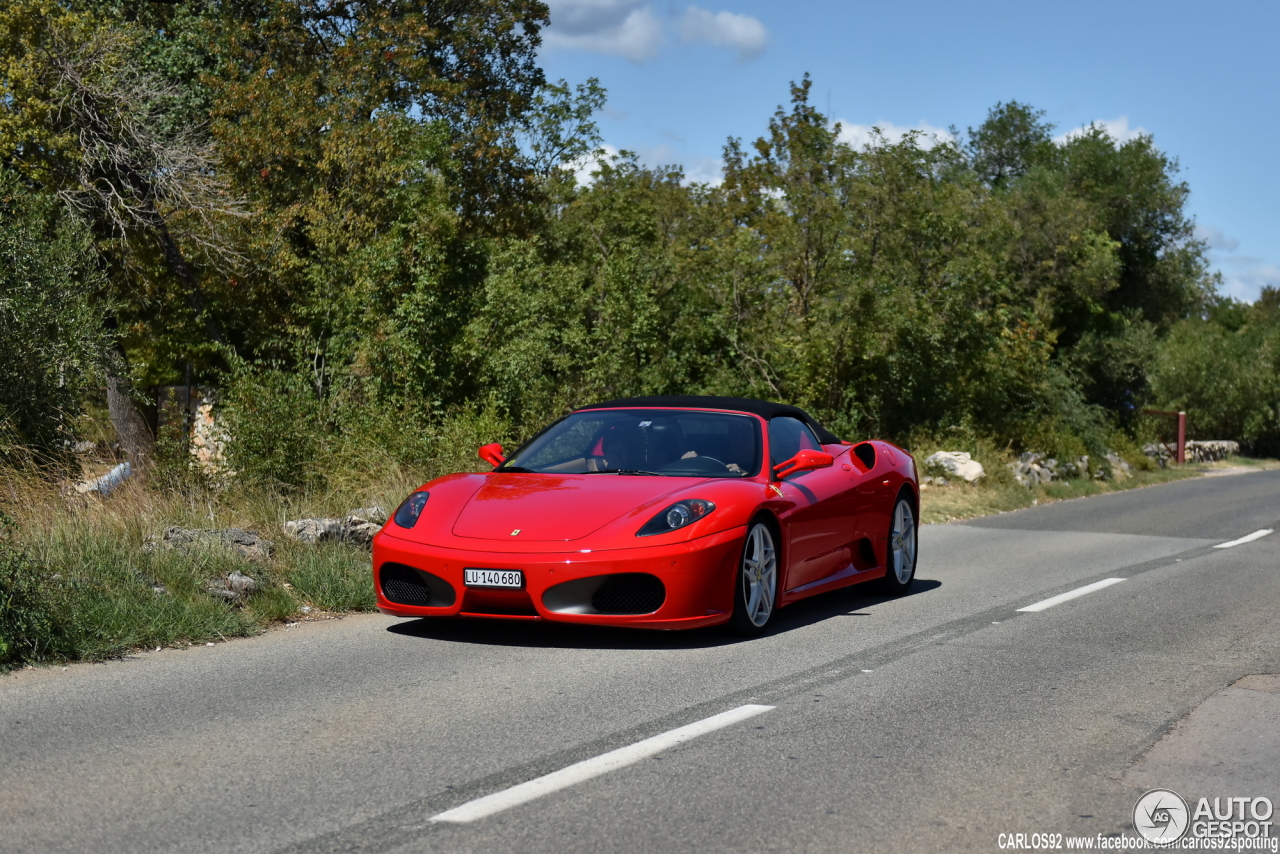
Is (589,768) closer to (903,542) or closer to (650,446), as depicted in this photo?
(650,446)

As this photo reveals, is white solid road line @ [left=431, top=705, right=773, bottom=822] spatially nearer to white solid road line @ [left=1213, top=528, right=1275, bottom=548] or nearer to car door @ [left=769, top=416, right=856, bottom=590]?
car door @ [left=769, top=416, right=856, bottom=590]

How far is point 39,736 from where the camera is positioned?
5.25m

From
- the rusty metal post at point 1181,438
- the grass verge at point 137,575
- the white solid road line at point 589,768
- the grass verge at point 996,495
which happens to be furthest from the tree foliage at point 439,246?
the rusty metal post at point 1181,438

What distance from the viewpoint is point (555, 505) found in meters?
7.60

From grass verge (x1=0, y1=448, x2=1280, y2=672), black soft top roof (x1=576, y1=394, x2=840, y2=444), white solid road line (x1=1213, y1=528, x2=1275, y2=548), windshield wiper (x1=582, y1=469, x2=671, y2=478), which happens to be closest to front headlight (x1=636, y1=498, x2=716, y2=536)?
windshield wiper (x1=582, y1=469, x2=671, y2=478)

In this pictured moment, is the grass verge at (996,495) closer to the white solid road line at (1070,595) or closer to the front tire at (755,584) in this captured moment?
the white solid road line at (1070,595)

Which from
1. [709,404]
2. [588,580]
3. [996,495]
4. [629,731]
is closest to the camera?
[629,731]

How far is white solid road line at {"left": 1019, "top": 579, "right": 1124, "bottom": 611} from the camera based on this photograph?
9352mm

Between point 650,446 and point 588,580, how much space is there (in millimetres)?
1699

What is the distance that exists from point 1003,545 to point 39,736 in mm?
10610

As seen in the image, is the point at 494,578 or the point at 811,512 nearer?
the point at 494,578

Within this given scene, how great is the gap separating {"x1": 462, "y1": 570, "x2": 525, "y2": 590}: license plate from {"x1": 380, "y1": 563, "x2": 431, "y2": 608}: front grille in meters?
0.38

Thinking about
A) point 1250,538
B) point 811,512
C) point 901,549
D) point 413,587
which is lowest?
point 1250,538

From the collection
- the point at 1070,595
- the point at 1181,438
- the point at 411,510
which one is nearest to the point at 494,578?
the point at 411,510
